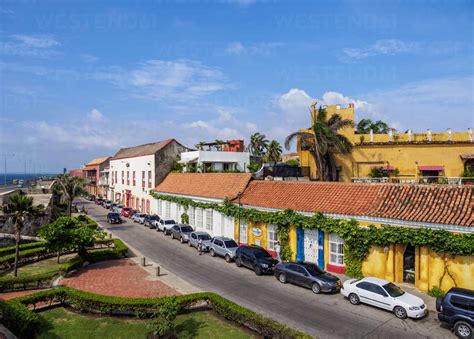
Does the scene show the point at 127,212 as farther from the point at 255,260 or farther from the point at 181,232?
the point at 255,260

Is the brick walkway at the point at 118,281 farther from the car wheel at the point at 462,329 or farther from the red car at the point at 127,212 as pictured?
the red car at the point at 127,212

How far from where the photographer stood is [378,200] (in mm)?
22094

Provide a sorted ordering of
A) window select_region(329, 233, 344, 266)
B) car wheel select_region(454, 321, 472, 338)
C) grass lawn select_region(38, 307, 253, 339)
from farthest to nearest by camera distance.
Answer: window select_region(329, 233, 344, 266), grass lawn select_region(38, 307, 253, 339), car wheel select_region(454, 321, 472, 338)

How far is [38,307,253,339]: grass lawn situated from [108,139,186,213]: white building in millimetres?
32986

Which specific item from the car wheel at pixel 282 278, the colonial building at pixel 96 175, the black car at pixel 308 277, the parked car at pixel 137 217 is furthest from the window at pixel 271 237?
the colonial building at pixel 96 175

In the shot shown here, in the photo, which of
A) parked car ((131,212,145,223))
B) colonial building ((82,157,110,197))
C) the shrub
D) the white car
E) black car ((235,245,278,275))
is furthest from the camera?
colonial building ((82,157,110,197))

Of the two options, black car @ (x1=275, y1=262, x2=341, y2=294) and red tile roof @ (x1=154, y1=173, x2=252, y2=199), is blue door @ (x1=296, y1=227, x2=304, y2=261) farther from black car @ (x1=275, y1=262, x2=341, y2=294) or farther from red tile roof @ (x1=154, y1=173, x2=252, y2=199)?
red tile roof @ (x1=154, y1=173, x2=252, y2=199)

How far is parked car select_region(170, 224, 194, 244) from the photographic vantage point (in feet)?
108

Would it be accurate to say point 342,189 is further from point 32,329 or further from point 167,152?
point 167,152

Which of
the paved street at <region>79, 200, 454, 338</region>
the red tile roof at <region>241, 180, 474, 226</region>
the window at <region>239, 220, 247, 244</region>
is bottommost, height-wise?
the paved street at <region>79, 200, 454, 338</region>

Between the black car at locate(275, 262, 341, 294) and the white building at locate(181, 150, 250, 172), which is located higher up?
the white building at locate(181, 150, 250, 172)

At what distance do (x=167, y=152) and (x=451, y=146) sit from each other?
35.8m

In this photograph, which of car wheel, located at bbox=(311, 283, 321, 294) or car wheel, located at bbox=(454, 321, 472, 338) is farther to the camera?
car wheel, located at bbox=(311, 283, 321, 294)

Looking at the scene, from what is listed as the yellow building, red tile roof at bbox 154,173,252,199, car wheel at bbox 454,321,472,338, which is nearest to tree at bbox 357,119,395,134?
the yellow building
